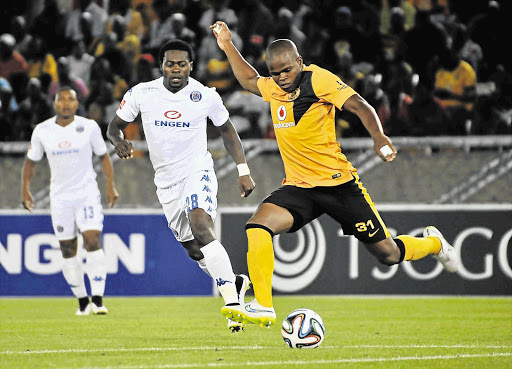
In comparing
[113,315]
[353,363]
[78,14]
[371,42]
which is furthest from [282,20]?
[353,363]

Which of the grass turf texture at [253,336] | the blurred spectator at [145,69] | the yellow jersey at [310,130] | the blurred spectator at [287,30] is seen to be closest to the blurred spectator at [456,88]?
the blurred spectator at [287,30]

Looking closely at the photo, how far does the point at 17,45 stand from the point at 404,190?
7624 millimetres

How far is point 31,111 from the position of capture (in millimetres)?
14203

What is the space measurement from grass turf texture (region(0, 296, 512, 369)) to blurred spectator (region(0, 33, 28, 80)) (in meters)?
4.75

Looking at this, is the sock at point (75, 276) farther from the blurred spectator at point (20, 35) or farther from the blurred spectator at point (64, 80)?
the blurred spectator at point (20, 35)

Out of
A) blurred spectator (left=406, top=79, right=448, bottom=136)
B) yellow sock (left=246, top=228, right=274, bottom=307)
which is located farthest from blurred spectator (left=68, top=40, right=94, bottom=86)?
yellow sock (left=246, top=228, right=274, bottom=307)

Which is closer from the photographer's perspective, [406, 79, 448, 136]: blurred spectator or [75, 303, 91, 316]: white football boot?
[75, 303, 91, 316]: white football boot

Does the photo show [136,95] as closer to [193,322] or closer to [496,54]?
[193,322]

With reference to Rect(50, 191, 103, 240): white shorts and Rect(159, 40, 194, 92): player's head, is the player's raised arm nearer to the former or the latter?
Rect(159, 40, 194, 92): player's head

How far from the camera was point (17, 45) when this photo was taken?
16.6m

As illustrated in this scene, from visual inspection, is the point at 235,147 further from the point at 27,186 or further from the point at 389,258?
the point at 27,186

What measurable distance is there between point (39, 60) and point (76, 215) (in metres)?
6.42

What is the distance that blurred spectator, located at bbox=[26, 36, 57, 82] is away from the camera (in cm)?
1589

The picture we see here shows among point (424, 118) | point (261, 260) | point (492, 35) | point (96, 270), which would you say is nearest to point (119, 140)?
point (261, 260)
